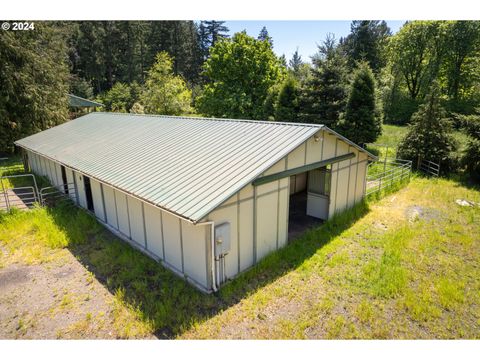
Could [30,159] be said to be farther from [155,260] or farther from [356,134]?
[356,134]

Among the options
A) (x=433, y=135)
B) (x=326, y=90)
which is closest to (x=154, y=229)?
(x=433, y=135)

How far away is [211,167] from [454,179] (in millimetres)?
14649

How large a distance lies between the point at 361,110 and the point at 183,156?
14.6 meters

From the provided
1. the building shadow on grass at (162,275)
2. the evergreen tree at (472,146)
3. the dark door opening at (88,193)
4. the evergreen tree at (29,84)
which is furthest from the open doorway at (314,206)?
the evergreen tree at (29,84)

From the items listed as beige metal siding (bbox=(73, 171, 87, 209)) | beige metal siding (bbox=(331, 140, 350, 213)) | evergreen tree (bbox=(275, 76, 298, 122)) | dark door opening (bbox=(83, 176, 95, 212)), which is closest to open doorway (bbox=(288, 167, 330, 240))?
beige metal siding (bbox=(331, 140, 350, 213))

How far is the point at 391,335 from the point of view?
6238 mm

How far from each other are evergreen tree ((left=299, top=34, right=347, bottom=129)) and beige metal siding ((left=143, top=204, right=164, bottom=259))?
16.1m

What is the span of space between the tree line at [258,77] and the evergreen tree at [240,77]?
0.09m

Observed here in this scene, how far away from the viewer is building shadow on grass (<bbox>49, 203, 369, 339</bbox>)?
22.2 feet

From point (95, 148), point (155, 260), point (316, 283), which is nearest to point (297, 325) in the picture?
point (316, 283)

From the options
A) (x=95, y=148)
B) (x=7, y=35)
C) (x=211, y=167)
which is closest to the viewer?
(x=211, y=167)

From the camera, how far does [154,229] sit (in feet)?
29.1

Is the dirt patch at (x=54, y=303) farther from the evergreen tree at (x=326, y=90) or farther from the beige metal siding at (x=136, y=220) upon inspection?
the evergreen tree at (x=326, y=90)

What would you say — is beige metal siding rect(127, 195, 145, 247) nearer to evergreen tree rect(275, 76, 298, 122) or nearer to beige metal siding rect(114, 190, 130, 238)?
beige metal siding rect(114, 190, 130, 238)
